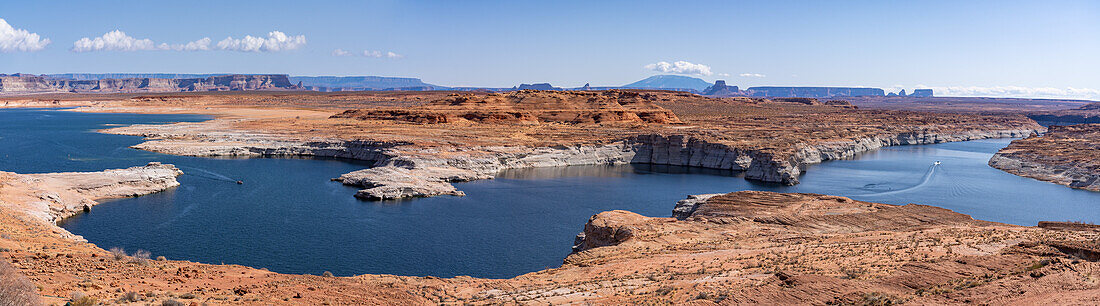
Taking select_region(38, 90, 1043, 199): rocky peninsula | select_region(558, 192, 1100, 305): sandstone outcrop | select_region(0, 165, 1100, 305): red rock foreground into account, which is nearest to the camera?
select_region(0, 165, 1100, 305): red rock foreground

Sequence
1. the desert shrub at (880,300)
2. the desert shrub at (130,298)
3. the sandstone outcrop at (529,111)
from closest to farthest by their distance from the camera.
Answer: the desert shrub at (880,300)
the desert shrub at (130,298)
the sandstone outcrop at (529,111)

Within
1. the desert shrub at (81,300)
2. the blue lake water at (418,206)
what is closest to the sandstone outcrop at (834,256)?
the blue lake water at (418,206)

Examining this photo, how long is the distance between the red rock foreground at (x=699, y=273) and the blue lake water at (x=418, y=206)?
6.27m

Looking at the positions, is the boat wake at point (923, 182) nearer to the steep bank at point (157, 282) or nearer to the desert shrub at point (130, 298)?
the steep bank at point (157, 282)

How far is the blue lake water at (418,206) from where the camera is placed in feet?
113

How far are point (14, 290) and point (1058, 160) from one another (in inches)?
3666

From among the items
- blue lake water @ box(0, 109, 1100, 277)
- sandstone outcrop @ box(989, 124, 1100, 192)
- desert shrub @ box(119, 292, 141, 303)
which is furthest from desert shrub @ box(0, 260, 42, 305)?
sandstone outcrop @ box(989, 124, 1100, 192)

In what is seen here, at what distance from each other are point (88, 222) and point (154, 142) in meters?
51.7

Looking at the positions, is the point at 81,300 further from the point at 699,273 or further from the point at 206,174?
the point at 206,174

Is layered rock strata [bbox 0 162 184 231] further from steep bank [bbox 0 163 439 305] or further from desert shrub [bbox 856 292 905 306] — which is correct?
desert shrub [bbox 856 292 905 306]

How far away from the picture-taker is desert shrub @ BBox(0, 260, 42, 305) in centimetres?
1388

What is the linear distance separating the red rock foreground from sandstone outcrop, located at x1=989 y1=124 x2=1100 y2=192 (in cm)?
4927

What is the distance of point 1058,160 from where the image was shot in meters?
78.1

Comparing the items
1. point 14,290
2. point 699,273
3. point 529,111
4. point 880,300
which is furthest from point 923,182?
point 14,290
